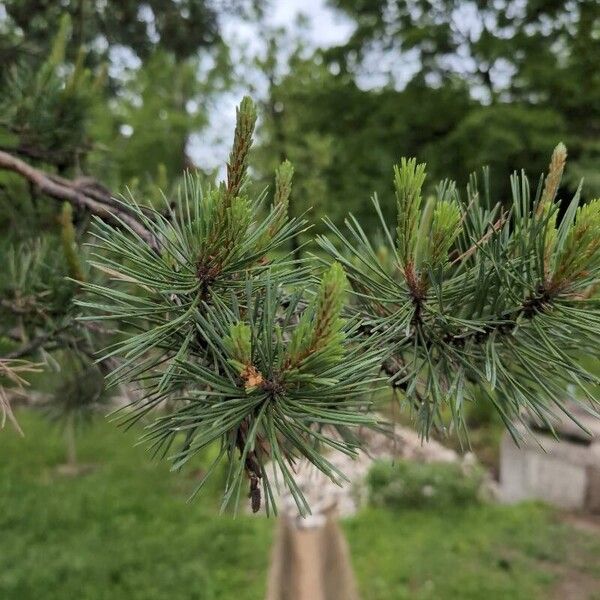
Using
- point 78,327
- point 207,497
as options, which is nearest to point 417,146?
point 207,497

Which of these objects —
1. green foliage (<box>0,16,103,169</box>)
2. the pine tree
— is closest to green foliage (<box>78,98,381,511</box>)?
the pine tree

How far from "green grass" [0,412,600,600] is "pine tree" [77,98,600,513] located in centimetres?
371

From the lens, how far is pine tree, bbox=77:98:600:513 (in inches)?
23.6

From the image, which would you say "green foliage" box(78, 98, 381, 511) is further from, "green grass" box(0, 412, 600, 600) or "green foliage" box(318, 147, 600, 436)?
"green grass" box(0, 412, 600, 600)

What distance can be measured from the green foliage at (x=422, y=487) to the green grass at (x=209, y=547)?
120 millimetres

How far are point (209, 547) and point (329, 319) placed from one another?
4.55 metres

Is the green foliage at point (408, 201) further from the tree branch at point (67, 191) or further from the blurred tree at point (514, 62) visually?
the blurred tree at point (514, 62)

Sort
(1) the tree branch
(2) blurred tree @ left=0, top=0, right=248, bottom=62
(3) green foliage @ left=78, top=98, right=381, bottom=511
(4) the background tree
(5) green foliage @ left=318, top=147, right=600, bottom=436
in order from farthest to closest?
(4) the background tree < (2) blurred tree @ left=0, top=0, right=248, bottom=62 < (1) the tree branch < (5) green foliage @ left=318, top=147, right=600, bottom=436 < (3) green foliage @ left=78, top=98, right=381, bottom=511

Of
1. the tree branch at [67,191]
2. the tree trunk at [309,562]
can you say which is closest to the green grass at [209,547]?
the tree trunk at [309,562]

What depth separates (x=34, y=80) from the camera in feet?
5.50

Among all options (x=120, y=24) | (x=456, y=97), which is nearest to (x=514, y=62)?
(x=456, y=97)

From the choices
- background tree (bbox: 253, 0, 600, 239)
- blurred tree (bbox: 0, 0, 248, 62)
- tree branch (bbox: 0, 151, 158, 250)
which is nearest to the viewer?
tree branch (bbox: 0, 151, 158, 250)

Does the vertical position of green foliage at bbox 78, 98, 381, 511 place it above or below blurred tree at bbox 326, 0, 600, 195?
below

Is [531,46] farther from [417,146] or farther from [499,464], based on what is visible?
[499,464]
